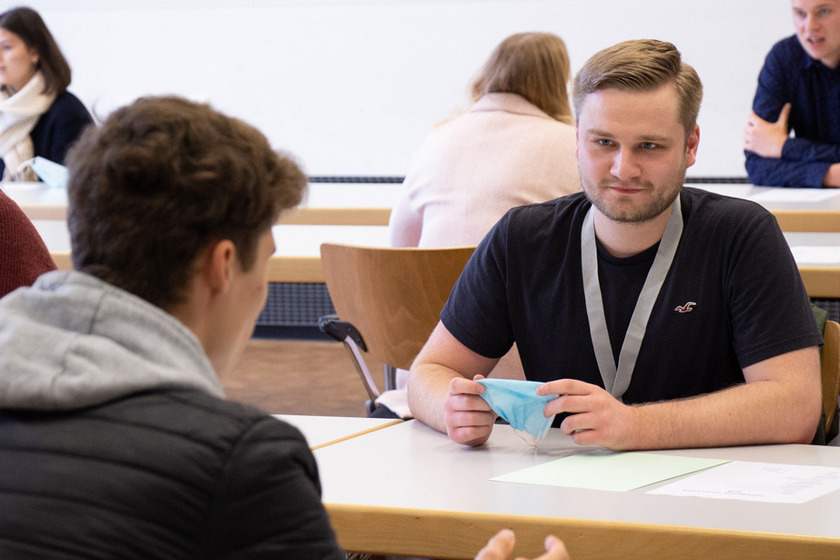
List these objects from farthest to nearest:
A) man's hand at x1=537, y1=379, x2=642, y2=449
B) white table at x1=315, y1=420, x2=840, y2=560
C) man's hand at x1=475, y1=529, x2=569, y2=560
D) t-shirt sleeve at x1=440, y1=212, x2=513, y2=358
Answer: t-shirt sleeve at x1=440, y1=212, x2=513, y2=358 → man's hand at x1=537, y1=379, x2=642, y2=449 → white table at x1=315, y1=420, x2=840, y2=560 → man's hand at x1=475, y1=529, x2=569, y2=560

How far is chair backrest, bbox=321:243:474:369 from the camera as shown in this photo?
237 centimetres

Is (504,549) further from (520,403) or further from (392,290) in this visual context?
(392,290)

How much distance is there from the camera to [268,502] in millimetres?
815

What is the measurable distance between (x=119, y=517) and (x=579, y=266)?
1.13 metres

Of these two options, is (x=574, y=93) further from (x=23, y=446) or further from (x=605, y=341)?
(x=23, y=446)

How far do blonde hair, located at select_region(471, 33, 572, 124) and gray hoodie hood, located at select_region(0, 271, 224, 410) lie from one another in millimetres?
2080

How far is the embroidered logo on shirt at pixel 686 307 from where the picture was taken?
1708 mm

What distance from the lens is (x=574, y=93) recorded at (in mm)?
1804

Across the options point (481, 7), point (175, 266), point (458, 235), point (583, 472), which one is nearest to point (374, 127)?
point (481, 7)

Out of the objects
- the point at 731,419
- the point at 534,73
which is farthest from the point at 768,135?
the point at 731,419

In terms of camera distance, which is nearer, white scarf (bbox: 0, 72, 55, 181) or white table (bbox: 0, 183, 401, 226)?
white table (bbox: 0, 183, 401, 226)

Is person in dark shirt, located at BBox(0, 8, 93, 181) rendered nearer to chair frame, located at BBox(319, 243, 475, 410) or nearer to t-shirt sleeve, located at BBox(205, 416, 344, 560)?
chair frame, located at BBox(319, 243, 475, 410)

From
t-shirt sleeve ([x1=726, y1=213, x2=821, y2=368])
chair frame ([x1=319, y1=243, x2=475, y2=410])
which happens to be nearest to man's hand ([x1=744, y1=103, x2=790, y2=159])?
chair frame ([x1=319, y1=243, x2=475, y2=410])

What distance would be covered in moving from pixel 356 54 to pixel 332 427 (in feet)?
15.1
